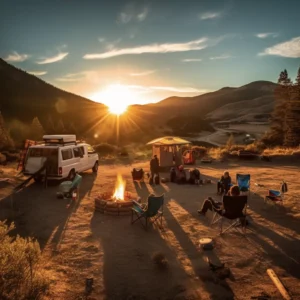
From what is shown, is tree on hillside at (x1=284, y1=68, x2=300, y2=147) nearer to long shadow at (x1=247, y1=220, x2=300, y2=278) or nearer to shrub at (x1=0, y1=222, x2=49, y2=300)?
long shadow at (x1=247, y1=220, x2=300, y2=278)

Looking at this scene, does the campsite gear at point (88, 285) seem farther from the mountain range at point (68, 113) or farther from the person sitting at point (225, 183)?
the mountain range at point (68, 113)

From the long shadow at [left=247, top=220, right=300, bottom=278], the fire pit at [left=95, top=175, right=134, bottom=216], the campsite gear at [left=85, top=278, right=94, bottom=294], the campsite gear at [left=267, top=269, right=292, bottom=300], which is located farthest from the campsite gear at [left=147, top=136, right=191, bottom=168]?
the campsite gear at [left=85, top=278, right=94, bottom=294]

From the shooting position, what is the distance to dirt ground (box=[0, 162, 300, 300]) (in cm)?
533

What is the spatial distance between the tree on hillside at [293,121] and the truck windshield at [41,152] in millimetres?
32978

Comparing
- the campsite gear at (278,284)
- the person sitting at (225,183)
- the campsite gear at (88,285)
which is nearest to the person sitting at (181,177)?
the person sitting at (225,183)

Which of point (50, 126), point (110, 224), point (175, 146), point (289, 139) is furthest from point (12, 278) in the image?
point (50, 126)

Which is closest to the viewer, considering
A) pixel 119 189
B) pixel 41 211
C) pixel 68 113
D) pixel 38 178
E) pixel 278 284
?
pixel 278 284

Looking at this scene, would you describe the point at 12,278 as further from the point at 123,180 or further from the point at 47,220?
the point at 123,180

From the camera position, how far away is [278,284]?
5324 mm

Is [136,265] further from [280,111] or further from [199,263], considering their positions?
[280,111]

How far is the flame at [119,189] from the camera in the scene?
10891 millimetres

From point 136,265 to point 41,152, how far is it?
9.53 metres

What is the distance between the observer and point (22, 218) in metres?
9.48

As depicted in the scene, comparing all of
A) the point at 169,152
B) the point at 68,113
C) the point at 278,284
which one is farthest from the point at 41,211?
the point at 68,113
